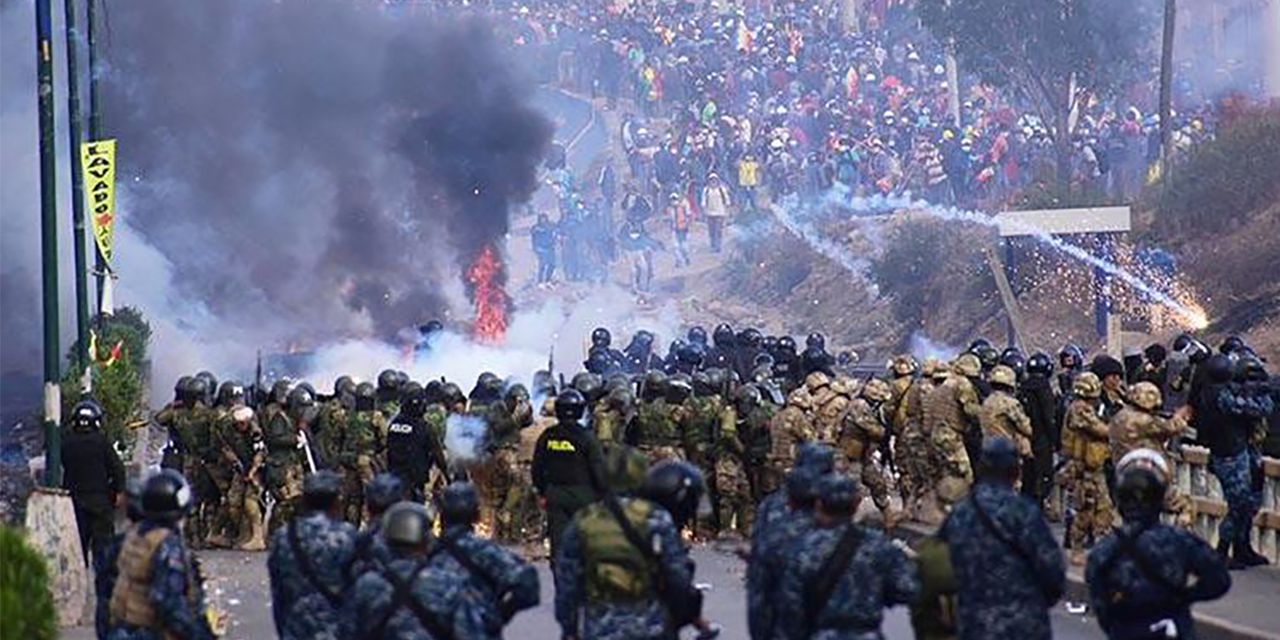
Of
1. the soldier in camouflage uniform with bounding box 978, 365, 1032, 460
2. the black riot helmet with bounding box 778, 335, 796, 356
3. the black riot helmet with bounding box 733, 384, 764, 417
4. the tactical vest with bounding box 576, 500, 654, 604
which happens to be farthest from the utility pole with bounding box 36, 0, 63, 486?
the black riot helmet with bounding box 778, 335, 796, 356

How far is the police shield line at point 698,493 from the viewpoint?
33.6ft

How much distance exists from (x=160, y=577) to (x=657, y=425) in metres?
9.56

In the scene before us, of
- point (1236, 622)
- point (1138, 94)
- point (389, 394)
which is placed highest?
point (1138, 94)

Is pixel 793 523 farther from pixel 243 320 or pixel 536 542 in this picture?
pixel 243 320

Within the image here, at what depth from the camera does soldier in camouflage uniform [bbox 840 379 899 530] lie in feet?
67.2

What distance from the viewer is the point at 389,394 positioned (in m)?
21.3

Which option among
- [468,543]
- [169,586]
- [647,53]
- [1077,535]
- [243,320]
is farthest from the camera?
[647,53]

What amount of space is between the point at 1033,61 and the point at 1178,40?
40.5 ft

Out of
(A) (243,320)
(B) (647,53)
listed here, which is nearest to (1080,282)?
(A) (243,320)

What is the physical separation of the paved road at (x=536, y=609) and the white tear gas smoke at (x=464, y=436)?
43.4 inches

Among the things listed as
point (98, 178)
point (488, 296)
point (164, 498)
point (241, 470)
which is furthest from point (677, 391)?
point (488, 296)

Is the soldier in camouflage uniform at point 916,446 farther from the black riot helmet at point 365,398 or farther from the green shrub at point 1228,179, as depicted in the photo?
the green shrub at point 1228,179

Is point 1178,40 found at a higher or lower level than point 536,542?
higher

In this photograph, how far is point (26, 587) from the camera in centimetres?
1196
